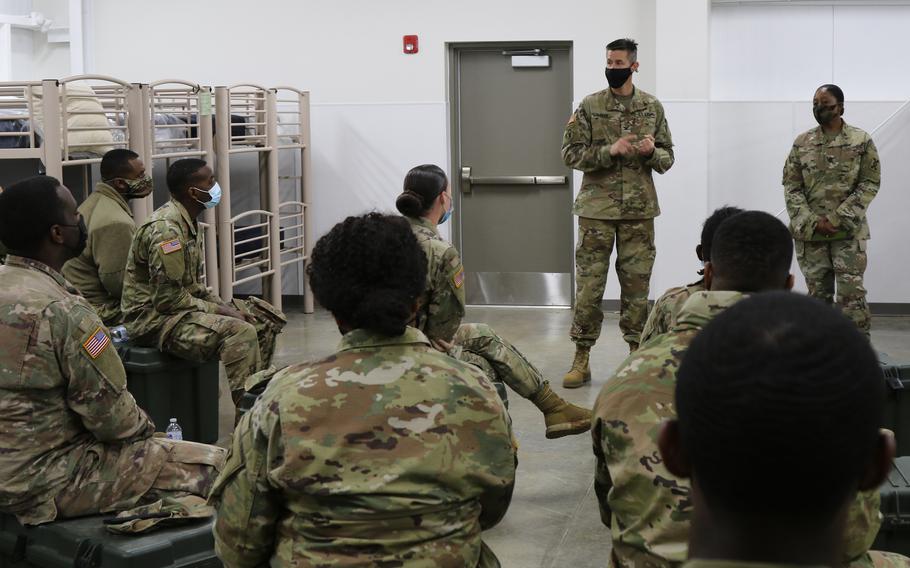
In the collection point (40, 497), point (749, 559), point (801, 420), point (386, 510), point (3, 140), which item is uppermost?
point (3, 140)

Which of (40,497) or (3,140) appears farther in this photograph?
(3,140)

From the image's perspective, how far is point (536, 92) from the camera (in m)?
7.89

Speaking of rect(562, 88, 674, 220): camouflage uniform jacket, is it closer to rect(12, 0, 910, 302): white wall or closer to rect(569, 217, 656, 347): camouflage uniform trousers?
rect(569, 217, 656, 347): camouflage uniform trousers

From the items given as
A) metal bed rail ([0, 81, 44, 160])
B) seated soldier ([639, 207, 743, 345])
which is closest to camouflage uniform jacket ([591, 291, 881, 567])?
seated soldier ([639, 207, 743, 345])

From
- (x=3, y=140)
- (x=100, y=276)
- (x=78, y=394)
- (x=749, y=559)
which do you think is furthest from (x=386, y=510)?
(x=3, y=140)

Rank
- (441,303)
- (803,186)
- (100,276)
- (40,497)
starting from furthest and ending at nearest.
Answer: (803,186), (100,276), (441,303), (40,497)

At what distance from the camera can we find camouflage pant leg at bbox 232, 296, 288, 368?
4.83 m

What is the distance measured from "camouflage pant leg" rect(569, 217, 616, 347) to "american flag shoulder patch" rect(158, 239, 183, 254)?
2.11 metres

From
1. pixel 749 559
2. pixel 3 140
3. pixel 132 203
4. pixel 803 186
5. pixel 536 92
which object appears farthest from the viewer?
pixel 536 92

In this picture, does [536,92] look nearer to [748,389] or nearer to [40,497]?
[40,497]

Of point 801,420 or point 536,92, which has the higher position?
point 536,92

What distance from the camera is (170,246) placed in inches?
168

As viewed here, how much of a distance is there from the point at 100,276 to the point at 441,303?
5.53 ft

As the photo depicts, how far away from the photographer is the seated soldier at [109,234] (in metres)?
4.43
